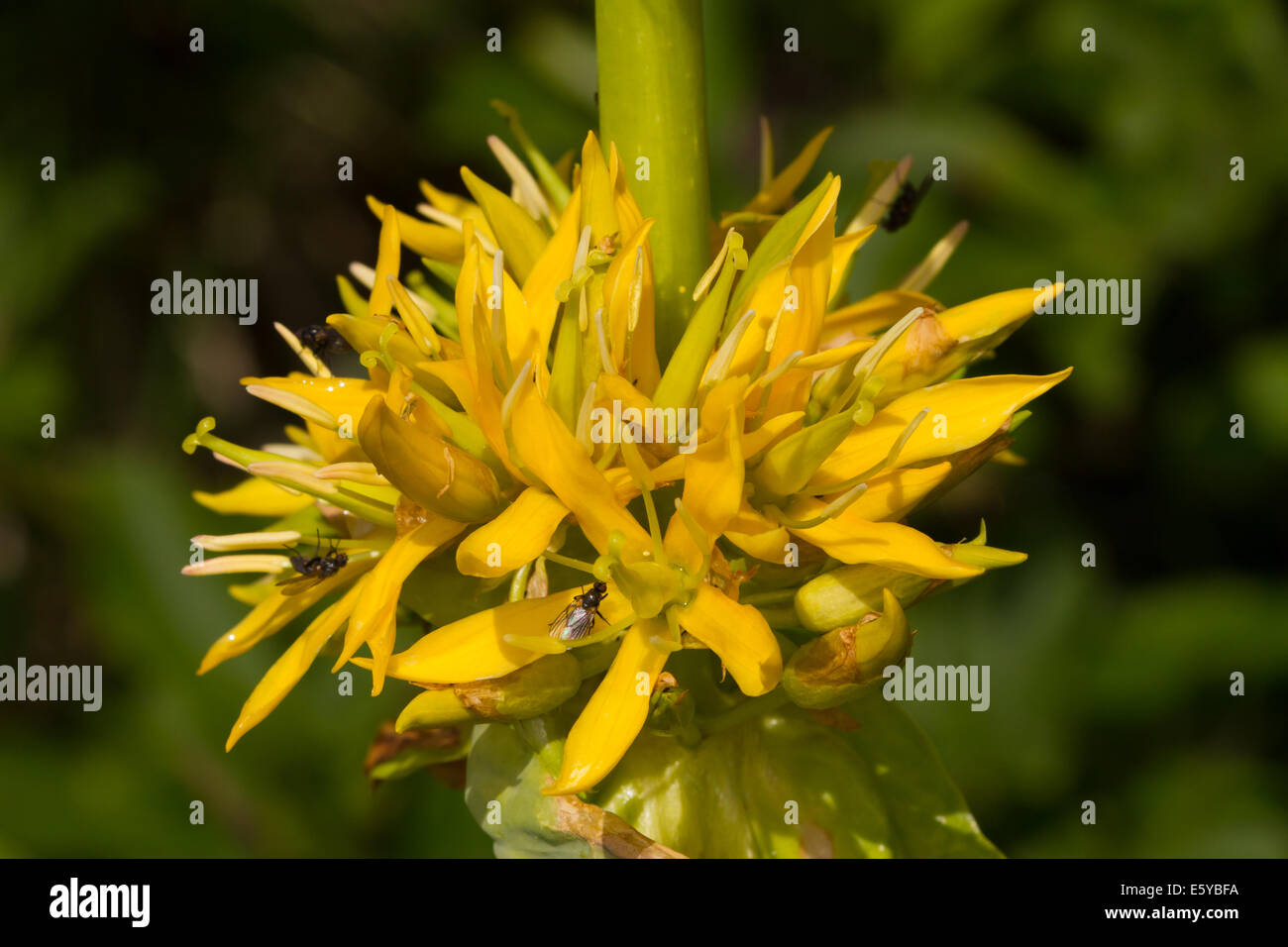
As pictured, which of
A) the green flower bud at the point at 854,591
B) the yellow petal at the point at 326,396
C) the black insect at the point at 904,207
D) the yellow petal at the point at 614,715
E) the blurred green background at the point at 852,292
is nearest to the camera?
the yellow petal at the point at 614,715

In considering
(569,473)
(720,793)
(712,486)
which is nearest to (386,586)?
(569,473)

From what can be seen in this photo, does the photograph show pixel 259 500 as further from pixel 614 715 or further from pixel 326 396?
pixel 614 715

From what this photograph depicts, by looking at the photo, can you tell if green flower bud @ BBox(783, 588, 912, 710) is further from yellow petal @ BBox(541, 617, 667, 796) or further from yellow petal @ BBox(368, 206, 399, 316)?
yellow petal @ BBox(368, 206, 399, 316)

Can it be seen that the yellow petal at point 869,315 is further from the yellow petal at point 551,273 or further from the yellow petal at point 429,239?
the yellow petal at point 429,239

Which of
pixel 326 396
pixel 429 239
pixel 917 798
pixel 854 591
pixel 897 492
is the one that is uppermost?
pixel 429 239

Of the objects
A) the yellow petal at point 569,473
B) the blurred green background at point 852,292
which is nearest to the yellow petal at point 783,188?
the yellow petal at point 569,473

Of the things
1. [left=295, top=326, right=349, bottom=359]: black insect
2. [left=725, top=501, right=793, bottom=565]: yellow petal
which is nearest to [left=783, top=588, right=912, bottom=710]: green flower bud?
[left=725, top=501, right=793, bottom=565]: yellow petal

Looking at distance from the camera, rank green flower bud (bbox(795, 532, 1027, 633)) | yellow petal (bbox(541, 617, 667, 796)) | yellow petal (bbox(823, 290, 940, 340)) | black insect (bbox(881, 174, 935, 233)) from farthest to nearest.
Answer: black insect (bbox(881, 174, 935, 233))
yellow petal (bbox(823, 290, 940, 340))
green flower bud (bbox(795, 532, 1027, 633))
yellow petal (bbox(541, 617, 667, 796))
